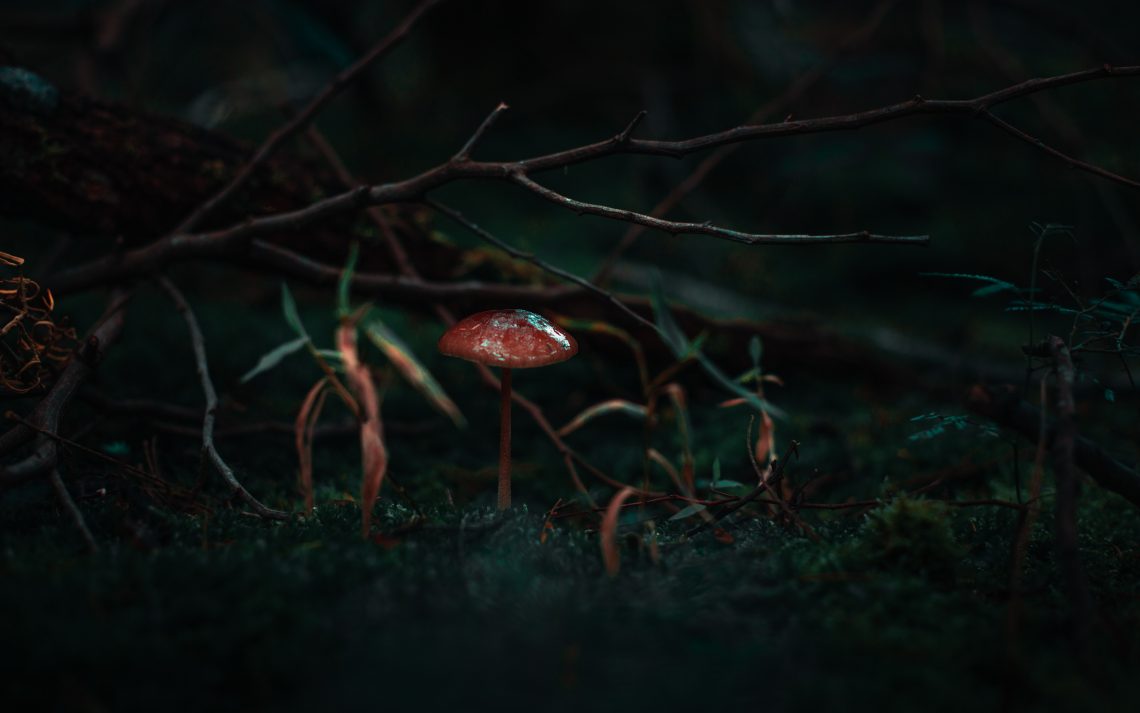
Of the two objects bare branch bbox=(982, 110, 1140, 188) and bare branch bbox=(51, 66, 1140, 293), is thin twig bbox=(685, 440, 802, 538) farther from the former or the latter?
bare branch bbox=(982, 110, 1140, 188)

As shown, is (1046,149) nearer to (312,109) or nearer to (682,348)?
(682,348)

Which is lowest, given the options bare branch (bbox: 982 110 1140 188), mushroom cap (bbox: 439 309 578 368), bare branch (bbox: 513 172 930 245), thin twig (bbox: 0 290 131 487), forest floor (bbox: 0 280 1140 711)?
forest floor (bbox: 0 280 1140 711)

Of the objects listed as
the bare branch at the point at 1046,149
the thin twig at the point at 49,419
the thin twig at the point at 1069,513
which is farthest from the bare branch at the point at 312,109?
the thin twig at the point at 1069,513

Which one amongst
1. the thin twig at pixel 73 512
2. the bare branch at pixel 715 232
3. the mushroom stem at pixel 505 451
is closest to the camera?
the thin twig at pixel 73 512

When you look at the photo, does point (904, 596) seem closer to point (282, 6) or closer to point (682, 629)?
point (682, 629)

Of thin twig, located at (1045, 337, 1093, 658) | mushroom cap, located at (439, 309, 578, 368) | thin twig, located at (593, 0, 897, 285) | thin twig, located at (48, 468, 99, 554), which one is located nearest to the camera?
thin twig, located at (1045, 337, 1093, 658)

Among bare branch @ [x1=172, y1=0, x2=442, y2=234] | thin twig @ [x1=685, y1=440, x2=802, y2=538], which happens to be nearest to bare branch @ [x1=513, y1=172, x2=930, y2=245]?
thin twig @ [x1=685, y1=440, x2=802, y2=538]

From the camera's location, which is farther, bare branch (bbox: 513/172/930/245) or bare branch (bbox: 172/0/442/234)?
bare branch (bbox: 172/0/442/234)

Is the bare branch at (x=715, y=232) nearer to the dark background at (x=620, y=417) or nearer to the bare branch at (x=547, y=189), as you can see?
the bare branch at (x=547, y=189)
